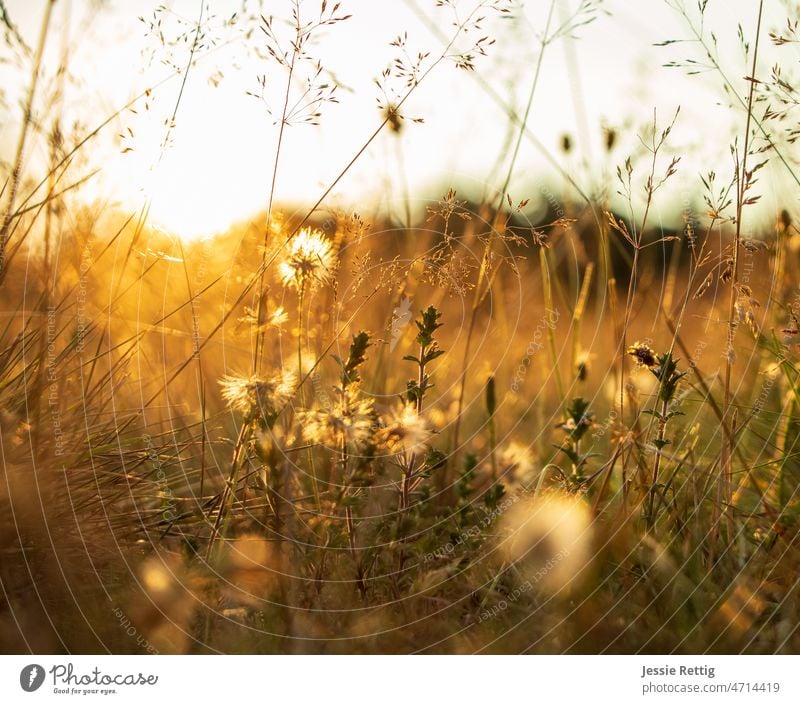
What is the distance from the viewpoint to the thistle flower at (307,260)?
79.0 inches

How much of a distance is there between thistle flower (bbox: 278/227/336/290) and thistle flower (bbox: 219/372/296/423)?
294 millimetres

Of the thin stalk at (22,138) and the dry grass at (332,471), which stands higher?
the thin stalk at (22,138)

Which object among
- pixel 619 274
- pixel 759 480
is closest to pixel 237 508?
pixel 759 480

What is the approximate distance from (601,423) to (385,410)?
833 millimetres

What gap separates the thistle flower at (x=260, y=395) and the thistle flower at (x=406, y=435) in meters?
0.29

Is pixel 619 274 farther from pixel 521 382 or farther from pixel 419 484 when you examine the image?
pixel 419 484

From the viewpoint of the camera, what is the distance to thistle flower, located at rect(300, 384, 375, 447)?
5.97 ft

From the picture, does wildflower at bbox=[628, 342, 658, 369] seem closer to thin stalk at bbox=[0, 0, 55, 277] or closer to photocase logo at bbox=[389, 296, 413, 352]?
photocase logo at bbox=[389, 296, 413, 352]

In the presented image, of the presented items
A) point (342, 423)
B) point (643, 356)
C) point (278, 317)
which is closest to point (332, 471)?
point (342, 423)

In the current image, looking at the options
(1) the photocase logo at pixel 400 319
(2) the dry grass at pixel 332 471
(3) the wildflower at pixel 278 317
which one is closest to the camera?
(2) the dry grass at pixel 332 471
